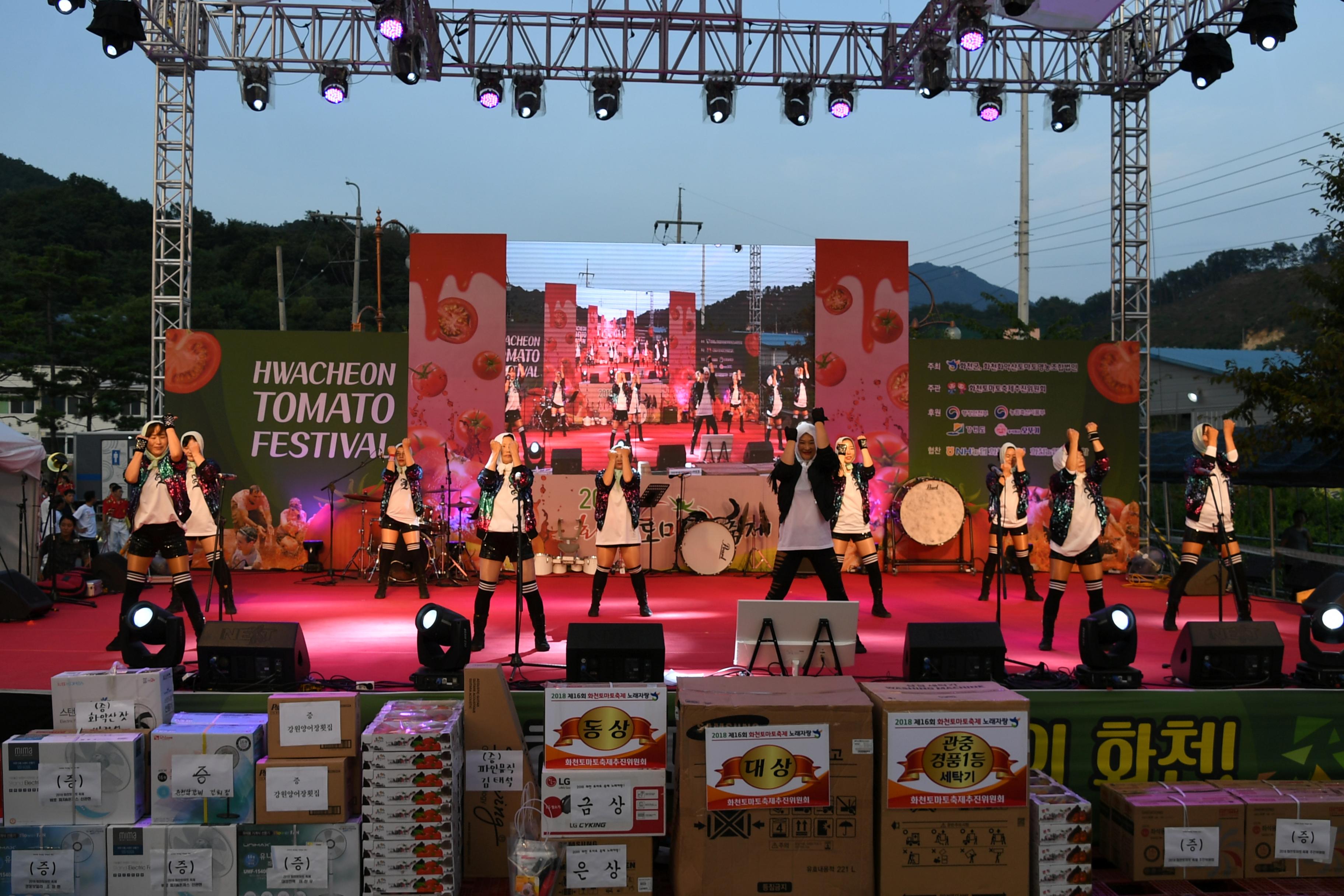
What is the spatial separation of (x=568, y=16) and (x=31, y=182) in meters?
40.7

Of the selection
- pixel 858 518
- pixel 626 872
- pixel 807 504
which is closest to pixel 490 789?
pixel 626 872

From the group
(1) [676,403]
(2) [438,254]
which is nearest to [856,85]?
(1) [676,403]

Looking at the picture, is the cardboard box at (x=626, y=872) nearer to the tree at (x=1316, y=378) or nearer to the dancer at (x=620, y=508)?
the dancer at (x=620, y=508)

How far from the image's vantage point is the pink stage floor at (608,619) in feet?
→ 24.5

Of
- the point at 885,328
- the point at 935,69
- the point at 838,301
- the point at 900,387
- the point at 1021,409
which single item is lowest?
the point at 1021,409

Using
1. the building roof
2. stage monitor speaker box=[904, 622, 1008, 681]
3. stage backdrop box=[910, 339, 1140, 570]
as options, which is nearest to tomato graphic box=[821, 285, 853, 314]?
stage backdrop box=[910, 339, 1140, 570]

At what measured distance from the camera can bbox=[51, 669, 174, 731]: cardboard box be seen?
13.7 ft

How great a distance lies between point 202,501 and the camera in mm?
8750

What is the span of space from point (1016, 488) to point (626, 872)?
24.4ft

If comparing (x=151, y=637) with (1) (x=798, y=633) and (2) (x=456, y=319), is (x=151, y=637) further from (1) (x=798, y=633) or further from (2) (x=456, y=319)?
(2) (x=456, y=319)

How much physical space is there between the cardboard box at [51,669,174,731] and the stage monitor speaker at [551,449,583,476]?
919 centimetres

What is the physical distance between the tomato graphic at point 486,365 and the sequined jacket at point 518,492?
5872mm

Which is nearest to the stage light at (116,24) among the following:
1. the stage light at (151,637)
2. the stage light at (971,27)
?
the stage light at (151,637)

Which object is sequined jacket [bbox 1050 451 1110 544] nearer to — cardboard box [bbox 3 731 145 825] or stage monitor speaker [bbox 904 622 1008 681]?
stage monitor speaker [bbox 904 622 1008 681]
